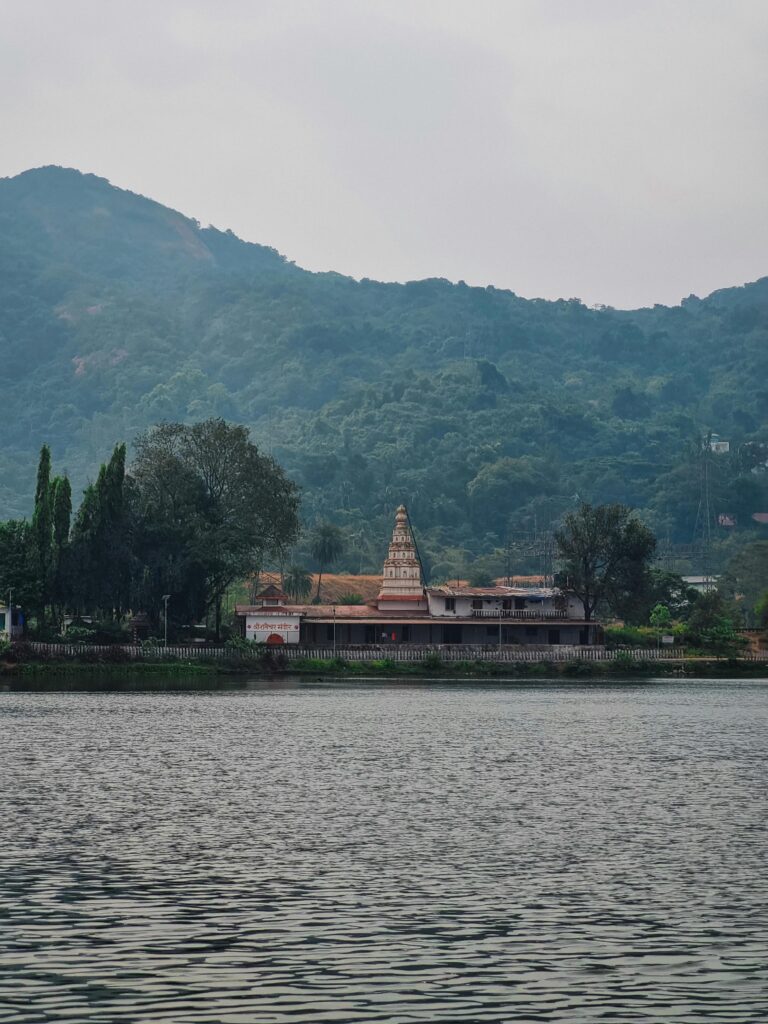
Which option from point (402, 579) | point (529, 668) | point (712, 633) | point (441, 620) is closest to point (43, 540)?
point (441, 620)

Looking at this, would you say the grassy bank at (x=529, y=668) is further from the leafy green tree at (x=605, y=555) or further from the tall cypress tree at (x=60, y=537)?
the tall cypress tree at (x=60, y=537)

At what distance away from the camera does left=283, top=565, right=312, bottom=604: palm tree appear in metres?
155

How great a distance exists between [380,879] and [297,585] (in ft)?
418

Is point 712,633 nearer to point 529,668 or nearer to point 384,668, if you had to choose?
point 529,668

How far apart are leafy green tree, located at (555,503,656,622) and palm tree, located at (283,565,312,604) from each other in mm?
32629

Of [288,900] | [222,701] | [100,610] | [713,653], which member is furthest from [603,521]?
[288,900]

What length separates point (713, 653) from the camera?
122062mm

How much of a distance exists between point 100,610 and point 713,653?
46.8 m

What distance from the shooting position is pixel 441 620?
12775cm

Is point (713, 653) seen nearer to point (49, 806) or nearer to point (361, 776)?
point (361, 776)

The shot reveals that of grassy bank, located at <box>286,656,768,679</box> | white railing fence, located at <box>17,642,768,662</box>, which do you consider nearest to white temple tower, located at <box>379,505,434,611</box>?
white railing fence, located at <box>17,642,768,662</box>

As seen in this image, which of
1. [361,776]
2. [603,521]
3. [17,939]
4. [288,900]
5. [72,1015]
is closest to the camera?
[72,1015]

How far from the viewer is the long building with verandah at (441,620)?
409 feet

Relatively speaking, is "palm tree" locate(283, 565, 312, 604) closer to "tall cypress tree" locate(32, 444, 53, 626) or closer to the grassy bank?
the grassy bank
